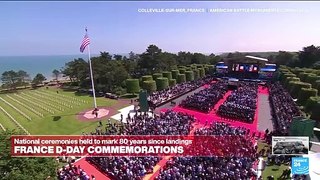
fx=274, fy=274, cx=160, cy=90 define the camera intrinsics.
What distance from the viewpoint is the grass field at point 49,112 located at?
34.6 m

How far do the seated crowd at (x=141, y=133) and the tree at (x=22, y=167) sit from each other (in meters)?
4.72

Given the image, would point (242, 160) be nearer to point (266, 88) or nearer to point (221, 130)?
point (221, 130)

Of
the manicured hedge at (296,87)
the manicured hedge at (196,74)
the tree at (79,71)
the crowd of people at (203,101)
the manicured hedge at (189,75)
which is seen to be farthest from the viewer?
the manicured hedge at (196,74)

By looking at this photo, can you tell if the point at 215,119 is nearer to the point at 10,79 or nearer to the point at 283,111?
the point at 283,111

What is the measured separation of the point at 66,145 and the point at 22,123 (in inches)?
529

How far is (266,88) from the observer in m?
57.7

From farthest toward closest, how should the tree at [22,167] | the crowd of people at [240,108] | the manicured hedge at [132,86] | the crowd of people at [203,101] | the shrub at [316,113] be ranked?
the manicured hedge at [132,86], the crowd of people at [203,101], the crowd of people at [240,108], the shrub at [316,113], the tree at [22,167]

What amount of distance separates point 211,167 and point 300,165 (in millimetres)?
6639

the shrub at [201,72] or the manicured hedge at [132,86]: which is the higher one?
the shrub at [201,72]

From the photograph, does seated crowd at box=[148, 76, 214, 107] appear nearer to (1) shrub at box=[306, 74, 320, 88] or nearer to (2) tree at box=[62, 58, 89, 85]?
(2) tree at box=[62, 58, 89, 85]

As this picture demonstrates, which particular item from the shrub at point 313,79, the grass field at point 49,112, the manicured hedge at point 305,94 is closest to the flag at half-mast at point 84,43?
the grass field at point 49,112

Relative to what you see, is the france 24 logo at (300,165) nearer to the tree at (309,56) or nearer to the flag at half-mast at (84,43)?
the flag at half-mast at (84,43)

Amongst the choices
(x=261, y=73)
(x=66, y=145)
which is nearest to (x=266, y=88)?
(x=261, y=73)

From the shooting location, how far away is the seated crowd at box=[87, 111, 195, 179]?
21531 mm
